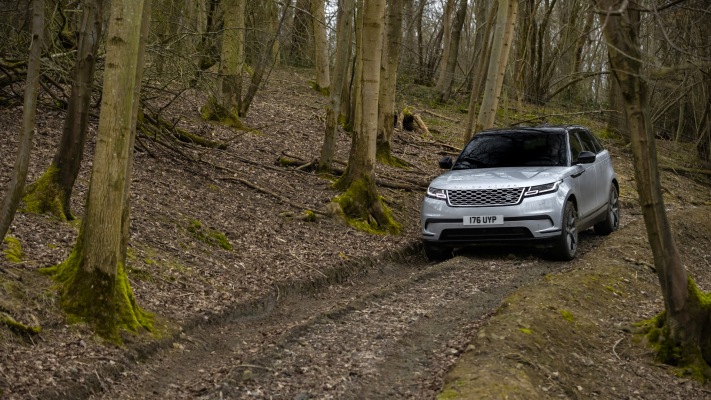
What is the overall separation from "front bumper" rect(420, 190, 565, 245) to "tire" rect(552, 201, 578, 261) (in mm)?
134

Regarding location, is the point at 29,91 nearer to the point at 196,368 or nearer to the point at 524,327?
the point at 196,368

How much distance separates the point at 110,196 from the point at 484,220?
227 inches

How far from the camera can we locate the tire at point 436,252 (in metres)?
11.6

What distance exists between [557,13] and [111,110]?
44935 millimetres

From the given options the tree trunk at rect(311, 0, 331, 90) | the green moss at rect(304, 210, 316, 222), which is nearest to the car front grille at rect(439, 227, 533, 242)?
the green moss at rect(304, 210, 316, 222)

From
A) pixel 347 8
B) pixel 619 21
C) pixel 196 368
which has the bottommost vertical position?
pixel 196 368

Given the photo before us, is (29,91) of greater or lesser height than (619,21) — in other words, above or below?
below

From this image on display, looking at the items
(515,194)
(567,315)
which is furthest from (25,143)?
(515,194)

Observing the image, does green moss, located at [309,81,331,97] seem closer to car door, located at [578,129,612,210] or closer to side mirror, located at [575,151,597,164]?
car door, located at [578,129,612,210]

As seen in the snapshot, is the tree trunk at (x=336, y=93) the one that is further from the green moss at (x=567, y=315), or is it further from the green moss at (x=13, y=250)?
the green moss at (x=13, y=250)

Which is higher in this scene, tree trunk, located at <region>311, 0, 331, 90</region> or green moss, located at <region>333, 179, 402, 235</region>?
tree trunk, located at <region>311, 0, 331, 90</region>

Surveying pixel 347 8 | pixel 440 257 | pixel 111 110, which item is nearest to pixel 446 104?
pixel 347 8

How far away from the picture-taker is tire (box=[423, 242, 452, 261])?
38.1ft

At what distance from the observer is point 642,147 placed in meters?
7.21
